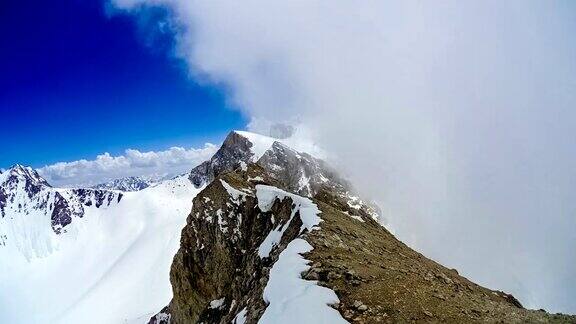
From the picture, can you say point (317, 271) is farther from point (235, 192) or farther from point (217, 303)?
point (235, 192)

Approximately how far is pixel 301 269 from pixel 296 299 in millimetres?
5026

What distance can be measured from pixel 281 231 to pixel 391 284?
21.2 m

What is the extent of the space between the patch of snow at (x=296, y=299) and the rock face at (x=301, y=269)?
0.12 metres

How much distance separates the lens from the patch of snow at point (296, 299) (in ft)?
81.1

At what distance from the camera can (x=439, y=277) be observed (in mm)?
38062

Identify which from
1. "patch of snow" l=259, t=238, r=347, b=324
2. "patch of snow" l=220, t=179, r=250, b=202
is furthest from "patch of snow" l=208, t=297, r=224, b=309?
"patch of snow" l=259, t=238, r=347, b=324

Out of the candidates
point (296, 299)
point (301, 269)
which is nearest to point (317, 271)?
point (301, 269)

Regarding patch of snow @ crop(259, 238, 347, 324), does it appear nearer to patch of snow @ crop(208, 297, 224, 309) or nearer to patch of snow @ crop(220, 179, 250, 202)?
patch of snow @ crop(208, 297, 224, 309)

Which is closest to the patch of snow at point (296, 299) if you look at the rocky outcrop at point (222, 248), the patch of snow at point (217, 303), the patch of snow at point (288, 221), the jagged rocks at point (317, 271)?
the jagged rocks at point (317, 271)

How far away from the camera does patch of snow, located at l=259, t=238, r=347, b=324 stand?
81.1ft

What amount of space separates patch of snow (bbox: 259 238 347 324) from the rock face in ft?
0.40

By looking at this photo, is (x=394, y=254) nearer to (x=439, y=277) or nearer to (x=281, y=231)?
(x=439, y=277)

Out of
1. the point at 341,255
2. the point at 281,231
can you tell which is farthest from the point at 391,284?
the point at 281,231

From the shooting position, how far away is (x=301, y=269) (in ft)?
104
